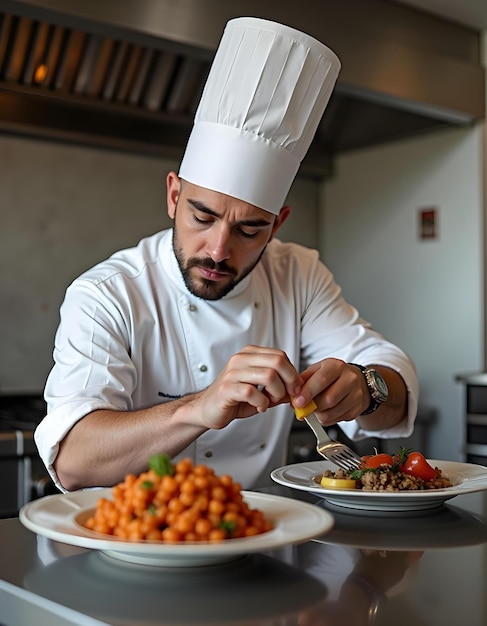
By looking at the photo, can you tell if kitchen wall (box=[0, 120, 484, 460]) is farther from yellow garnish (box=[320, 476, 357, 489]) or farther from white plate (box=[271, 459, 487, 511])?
yellow garnish (box=[320, 476, 357, 489])

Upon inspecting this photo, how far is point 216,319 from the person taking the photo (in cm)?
197

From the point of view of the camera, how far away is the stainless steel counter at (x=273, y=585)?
894mm

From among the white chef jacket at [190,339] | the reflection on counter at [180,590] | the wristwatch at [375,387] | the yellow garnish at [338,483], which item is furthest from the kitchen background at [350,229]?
the reflection on counter at [180,590]

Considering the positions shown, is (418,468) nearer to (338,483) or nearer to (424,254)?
(338,483)

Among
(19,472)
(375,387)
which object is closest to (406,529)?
(375,387)

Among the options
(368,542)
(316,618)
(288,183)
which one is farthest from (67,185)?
(316,618)

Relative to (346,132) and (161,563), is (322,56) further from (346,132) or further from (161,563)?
(346,132)

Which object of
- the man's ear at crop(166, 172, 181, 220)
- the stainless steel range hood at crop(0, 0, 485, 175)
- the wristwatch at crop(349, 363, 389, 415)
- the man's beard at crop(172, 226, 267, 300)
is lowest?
the wristwatch at crop(349, 363, 389, 415)

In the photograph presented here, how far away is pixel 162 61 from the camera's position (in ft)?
11.1

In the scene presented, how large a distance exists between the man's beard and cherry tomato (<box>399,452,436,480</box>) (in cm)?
60

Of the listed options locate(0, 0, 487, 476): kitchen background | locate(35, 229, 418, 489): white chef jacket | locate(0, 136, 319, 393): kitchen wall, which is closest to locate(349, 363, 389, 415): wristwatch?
locate(35, 229, 418, 489): white chef jacket

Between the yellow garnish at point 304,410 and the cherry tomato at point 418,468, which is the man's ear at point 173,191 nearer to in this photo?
the yellow garnish at point 304,410

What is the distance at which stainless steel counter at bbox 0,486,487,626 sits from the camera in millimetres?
894

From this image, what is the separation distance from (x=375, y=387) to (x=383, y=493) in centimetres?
44
